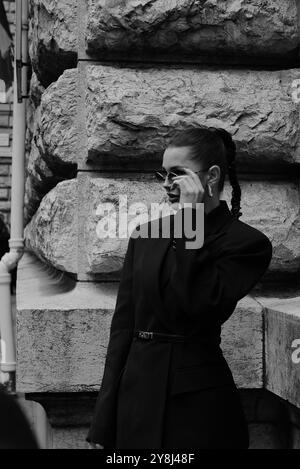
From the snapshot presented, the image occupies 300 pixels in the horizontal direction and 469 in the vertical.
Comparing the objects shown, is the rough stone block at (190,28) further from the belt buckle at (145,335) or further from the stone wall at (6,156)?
the stone wall at (6,156)

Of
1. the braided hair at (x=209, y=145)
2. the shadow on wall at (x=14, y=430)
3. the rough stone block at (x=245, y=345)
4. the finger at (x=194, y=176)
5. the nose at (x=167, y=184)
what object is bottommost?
the rough stone block at (x=245, y=345)

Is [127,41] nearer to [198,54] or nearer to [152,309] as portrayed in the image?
[198,54]

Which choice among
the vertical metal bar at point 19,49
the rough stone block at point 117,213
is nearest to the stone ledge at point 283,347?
the rough stone block at point 117,213

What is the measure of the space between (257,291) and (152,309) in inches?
41.8

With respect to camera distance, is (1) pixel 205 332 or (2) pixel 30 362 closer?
(1) pixel 205 332

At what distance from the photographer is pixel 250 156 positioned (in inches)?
122

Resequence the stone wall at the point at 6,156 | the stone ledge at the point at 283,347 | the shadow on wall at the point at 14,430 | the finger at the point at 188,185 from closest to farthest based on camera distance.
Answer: the shadow on wall at the point at 14,430 < the finger at the point at 188,185 < the stone ledge at the point at 283,347 < the stone wall at the point at 6,156

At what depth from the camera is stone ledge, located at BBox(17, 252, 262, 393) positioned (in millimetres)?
2857

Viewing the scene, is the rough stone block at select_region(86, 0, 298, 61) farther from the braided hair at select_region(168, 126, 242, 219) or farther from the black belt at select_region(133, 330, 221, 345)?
the black belt at select_region(133, 330, 221, 345)

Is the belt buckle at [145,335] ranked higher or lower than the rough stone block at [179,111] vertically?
lower

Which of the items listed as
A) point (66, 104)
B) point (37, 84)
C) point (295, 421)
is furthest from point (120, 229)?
point (37, 84)

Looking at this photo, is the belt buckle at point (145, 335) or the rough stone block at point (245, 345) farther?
the rough stone block at point (245, 345)

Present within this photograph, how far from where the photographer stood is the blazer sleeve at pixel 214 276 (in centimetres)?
199

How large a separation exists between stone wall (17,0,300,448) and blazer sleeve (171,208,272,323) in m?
0.87
